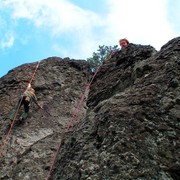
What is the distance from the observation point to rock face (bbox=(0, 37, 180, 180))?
15.4 feet

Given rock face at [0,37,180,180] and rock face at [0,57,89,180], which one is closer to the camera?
rock face at [0,37,180,180]

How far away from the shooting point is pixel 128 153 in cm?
478

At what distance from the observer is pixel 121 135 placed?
16.8ft

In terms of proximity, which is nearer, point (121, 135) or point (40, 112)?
point (121, 135)

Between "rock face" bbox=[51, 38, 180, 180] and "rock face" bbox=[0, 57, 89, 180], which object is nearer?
"rock face" bbox=[51, 38, 180, 180]

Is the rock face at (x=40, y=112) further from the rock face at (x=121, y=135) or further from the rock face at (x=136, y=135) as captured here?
the rock face at (x=136, y=135)

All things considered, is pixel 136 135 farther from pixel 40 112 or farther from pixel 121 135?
pixel 40 112

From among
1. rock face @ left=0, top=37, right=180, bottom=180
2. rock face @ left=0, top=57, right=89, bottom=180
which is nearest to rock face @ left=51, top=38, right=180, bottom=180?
rock face @ left=0, top=37, right=180, bottom=180

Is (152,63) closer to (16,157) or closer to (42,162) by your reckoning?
(42,162)

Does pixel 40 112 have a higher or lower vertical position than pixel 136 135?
higher

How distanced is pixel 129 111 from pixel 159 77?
1075 mm

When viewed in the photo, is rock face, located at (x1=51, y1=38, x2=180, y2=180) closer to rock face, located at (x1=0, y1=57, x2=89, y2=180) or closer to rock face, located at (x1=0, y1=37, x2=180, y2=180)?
rock face, located at (x1=0, y1=37, x2=180, y2=180)

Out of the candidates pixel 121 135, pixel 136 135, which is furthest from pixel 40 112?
pixel 136 135

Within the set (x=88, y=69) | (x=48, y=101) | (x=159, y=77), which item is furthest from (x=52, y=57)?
(x=159, y=77)
